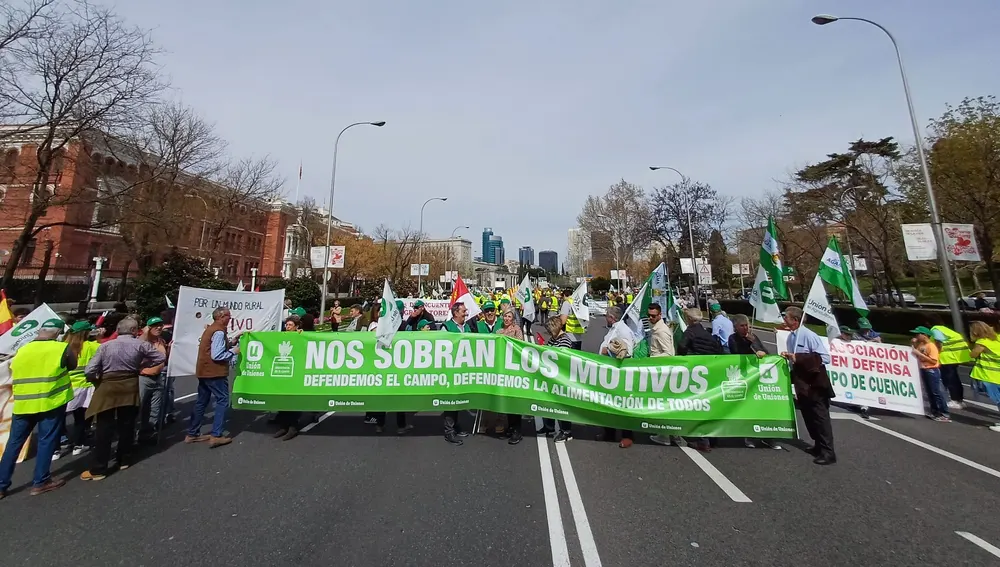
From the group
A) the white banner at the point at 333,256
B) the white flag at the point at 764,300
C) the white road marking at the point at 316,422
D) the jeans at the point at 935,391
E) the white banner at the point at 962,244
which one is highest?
the white banner at the point at 333,256

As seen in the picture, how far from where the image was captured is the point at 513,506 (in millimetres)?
4145

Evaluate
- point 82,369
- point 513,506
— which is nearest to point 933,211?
point 513,506

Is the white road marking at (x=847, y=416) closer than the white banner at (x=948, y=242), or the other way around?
the white road marking at (x=847, y=416)

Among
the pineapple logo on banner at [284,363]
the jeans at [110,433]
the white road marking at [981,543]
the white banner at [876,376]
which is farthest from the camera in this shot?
the white banner at [876,376]

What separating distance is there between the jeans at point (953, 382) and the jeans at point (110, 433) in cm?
1245

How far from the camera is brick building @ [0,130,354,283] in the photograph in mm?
16344

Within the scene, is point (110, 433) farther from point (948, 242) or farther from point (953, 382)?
point (948, 242)

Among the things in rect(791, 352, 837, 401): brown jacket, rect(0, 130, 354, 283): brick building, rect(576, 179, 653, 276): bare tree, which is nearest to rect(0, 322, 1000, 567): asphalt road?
rect(791, 352, 837, 401): brown jacket

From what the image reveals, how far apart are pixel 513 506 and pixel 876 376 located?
24.1 ft

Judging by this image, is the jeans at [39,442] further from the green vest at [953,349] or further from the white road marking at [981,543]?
the green vest at [953,349]

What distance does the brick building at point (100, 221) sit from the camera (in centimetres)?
1634

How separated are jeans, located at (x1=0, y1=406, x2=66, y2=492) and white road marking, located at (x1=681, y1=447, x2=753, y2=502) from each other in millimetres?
6897

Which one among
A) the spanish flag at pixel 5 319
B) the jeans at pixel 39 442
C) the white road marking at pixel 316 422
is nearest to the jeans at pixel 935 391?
the white road marking at pixel 316 422

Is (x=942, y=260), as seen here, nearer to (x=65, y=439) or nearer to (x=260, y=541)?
(x=260, y=541)
